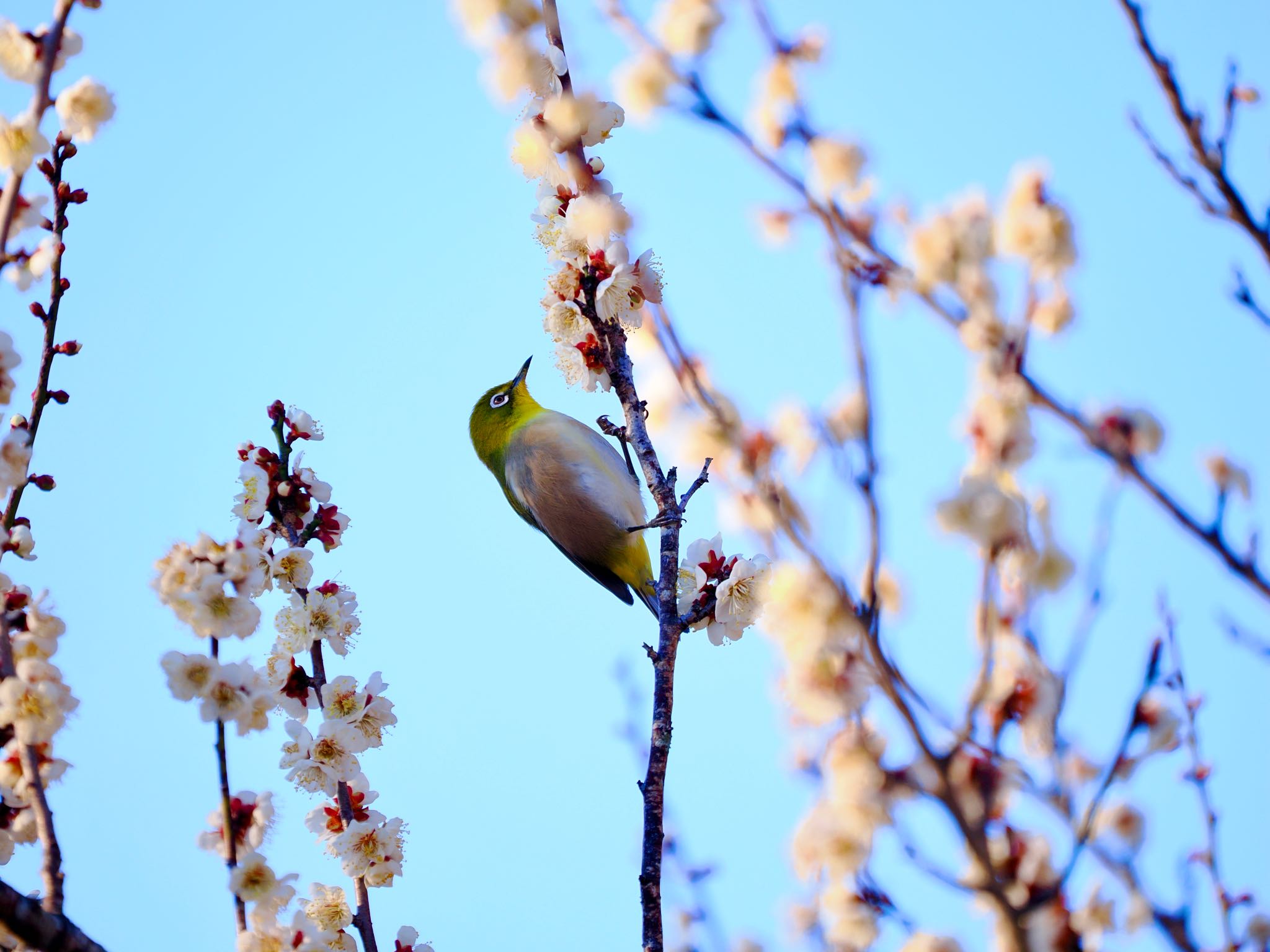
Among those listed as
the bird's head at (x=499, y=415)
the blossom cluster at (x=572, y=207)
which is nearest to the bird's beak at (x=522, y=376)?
the bird's head at (x=499, y=415)

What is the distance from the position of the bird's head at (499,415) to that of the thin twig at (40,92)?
3.98 metres

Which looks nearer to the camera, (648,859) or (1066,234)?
(1066,234)

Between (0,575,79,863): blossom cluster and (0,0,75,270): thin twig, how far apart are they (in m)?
0.79

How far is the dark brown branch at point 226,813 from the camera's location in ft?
6.85

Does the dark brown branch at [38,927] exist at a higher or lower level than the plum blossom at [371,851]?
lower

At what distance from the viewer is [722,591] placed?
3.18 meters

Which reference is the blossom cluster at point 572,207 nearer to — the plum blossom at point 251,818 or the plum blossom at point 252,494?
the plum blossom at point 252,494

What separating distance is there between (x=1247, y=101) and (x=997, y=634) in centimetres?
131

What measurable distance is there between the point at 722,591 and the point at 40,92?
6.76 feet

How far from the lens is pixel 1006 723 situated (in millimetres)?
1524

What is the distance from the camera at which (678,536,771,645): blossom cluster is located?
319 centimetres

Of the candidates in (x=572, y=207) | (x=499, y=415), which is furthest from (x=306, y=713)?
(x=499, y=415)

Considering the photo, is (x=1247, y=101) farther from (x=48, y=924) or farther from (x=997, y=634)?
(x=48, y=924)

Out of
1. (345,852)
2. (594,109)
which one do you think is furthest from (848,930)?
(594,109)
